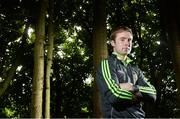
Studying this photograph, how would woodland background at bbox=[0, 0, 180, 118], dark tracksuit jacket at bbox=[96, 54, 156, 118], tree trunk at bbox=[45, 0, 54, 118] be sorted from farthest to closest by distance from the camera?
woodland background at bbox=[0, 0, 180, 118], tree trunk at bbox=[45, 0, 54, 118], dark tracksuit jacket at bbox=[96, 54, 156, 118]

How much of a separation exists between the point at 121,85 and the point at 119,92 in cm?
8

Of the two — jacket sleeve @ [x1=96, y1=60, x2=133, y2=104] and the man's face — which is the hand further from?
the man's face

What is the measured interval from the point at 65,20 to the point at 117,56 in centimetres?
1223

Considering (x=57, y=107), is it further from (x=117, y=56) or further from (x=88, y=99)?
(x=117, y=56)

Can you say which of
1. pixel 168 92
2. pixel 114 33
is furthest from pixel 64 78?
pixel 114 33

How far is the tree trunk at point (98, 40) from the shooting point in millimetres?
8797

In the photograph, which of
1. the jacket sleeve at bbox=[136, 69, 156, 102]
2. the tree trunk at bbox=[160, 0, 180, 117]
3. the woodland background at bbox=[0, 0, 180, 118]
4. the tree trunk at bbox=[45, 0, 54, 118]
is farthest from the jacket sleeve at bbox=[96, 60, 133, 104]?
the tree trunk at bbox=[160, 0, 180, 117]

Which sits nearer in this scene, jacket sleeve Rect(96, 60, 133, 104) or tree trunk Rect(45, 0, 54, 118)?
jacket sleeve Rect(96, 60, 133, 104)

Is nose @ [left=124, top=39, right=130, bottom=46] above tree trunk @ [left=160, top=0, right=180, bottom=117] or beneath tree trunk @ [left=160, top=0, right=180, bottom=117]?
beneath

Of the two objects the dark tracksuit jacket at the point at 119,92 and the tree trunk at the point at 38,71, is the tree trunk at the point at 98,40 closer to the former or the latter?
the tree trunk at the point at 38,71

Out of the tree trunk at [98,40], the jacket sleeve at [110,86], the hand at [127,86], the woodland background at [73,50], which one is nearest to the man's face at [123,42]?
the jacket sleeve at [110,86]

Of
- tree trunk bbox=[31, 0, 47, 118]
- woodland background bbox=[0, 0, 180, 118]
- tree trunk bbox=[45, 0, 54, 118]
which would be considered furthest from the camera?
woodland background bbox=[0, 0, 180, 118]

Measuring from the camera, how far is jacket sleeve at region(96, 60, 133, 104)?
9.45 ft

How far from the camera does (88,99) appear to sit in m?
25.5
